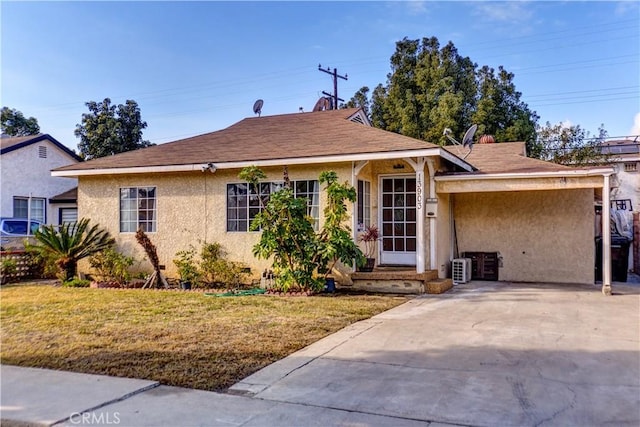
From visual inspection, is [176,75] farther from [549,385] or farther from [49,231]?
[549,385]

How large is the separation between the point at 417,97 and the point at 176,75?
48.0ft

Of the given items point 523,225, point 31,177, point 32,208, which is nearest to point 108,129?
point 31,177

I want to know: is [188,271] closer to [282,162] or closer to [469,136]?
[282,162]

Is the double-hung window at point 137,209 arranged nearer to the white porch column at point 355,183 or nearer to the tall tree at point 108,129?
the white porch column at point 355,183

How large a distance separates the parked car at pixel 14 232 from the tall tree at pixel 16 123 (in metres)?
17.3

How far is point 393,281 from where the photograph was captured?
35.4ft

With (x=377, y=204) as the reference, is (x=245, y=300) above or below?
below

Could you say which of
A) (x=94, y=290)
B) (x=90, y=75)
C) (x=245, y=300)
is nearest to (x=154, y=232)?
(x=94, y=290)

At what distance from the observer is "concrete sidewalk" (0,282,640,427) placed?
3947mm

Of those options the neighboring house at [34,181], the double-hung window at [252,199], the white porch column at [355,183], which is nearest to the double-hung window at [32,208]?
the neighboring house at [34,181]

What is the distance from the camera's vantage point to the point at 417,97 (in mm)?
28047

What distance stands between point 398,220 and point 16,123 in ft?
101

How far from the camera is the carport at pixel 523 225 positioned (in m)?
12.4

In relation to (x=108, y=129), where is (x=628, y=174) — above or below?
below
